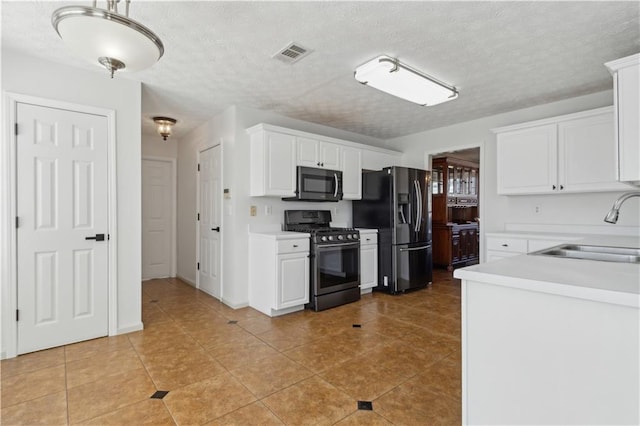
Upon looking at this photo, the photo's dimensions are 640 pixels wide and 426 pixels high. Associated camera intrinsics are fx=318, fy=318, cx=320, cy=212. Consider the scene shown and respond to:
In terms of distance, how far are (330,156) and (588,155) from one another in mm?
2865

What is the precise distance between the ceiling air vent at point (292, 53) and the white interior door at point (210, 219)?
1.92m

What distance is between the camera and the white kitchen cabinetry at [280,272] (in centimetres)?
348

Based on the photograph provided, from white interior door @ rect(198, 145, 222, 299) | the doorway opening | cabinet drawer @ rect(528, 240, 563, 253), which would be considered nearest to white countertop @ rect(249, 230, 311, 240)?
white interior door @ rect(198, 145, 222, 299)

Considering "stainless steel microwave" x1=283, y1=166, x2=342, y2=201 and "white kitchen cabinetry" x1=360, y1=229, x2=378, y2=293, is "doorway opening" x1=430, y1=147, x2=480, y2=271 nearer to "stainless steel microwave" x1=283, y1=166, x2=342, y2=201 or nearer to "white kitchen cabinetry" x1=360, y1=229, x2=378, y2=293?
"white kitchen cabinetry" x1=360, y1=229, x2=378, y2=293

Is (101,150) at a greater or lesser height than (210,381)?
greater

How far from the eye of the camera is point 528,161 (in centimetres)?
378

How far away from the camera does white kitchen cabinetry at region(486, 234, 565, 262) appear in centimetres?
345

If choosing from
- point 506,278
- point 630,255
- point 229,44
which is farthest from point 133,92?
point 630,255

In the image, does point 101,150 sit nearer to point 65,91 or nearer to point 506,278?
point 65,91

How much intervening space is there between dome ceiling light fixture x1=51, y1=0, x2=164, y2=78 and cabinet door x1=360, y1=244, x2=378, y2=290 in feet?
11.0

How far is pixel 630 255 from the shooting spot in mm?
1965

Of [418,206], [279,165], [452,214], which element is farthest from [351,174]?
[452,214]

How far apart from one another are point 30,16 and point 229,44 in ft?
4.14

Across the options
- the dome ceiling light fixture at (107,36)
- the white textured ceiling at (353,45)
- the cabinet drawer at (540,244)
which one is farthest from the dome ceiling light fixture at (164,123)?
the cabinet drawer at (540,244)
